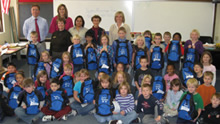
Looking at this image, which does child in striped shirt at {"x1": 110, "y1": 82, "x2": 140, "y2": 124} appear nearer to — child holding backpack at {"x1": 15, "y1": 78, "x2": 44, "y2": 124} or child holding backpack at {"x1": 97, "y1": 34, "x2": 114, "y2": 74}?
child holding backpack at {"x1": 97, "y1": 34, "x2": 114, "y2": 74}

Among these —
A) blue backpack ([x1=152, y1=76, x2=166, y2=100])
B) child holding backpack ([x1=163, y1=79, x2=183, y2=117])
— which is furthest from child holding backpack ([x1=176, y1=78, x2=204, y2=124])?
blue backpack ([x1=152, y1=76, x2=166, y2=100])

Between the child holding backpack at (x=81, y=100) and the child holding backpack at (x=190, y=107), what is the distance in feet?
4.95

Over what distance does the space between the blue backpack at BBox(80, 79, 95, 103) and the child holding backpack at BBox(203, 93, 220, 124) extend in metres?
1.92

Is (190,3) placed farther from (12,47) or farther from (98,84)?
(12,47)

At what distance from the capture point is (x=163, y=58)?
15.6ft

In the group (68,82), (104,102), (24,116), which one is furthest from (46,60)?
(104,102)

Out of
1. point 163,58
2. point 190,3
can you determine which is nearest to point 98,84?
point 163,58

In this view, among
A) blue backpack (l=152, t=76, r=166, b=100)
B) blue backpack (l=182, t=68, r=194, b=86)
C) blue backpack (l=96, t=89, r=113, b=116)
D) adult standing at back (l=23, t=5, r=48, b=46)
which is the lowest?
blue backpack (l=96, t=89, r=113, b=116)

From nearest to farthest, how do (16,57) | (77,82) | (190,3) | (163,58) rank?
1. (77,82)
2. (163,58)
3. (190,3)
4. (16,57)

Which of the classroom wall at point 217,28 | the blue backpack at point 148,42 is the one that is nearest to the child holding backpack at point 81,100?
the blue backpack at point 148,42

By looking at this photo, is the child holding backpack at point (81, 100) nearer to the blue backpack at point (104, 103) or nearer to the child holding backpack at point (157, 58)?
the blue backpack at point (104, 103)

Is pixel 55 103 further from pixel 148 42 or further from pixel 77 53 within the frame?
pixel 148 42

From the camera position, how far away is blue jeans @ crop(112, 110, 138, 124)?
11.8ft

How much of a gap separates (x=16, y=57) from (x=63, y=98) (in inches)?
183
